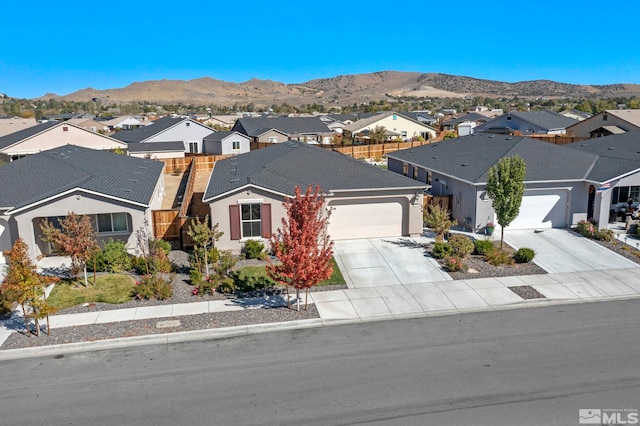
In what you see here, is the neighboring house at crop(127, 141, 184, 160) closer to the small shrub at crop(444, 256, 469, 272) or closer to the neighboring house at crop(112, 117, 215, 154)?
the neighboring house at crop(112, 117, 215, 154)

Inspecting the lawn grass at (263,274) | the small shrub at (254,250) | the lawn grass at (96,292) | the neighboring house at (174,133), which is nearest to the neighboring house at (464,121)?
the neighboring house at (174,133)

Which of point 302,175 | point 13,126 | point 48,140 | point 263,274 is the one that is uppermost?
point 13,126

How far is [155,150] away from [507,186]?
36.9 metres

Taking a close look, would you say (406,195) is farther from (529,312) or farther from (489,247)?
(529,312)

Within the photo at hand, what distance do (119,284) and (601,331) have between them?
52.7ft

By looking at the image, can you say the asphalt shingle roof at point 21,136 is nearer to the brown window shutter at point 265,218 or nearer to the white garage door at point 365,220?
the brown window shutter at point 265,218

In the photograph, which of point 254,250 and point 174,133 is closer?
point 254,250

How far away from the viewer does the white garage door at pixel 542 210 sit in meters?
25.9

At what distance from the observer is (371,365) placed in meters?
13.4

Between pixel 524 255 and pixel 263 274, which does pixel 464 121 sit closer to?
pixel 524 255

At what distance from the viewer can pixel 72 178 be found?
23.8 meters

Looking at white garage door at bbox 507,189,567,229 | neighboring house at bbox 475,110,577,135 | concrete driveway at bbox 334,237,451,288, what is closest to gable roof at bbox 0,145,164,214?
concrete driveway at bbox 334,237,451,288

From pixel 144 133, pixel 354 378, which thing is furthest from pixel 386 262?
pixel 144 133

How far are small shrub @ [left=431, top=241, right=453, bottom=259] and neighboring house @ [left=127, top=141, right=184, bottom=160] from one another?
34.2 meters
